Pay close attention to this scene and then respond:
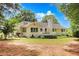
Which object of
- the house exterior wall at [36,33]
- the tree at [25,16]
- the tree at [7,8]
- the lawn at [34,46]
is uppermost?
the tree at [7,8]

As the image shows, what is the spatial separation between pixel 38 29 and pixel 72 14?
40 centimetres

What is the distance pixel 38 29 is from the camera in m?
2.25

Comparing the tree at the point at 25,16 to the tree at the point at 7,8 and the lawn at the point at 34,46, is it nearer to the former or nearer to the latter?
the tree at the point at 7,8

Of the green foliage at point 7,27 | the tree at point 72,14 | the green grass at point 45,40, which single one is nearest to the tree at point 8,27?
the green foliage at point 7,27

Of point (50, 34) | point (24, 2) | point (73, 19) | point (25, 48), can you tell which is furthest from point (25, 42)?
point (73, 19)

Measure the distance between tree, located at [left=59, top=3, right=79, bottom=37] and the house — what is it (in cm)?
12

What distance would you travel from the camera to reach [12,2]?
2.23 metres

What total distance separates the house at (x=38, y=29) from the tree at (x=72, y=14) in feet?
0.39

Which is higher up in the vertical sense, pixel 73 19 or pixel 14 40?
pixel 73 19

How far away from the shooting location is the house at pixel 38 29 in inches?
87.5

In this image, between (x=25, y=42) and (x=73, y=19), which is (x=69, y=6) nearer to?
(x=73, y=19)

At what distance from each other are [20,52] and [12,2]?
1.78 ft

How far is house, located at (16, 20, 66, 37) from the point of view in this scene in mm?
2223

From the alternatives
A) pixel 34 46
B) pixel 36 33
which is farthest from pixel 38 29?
pixel 34 46
